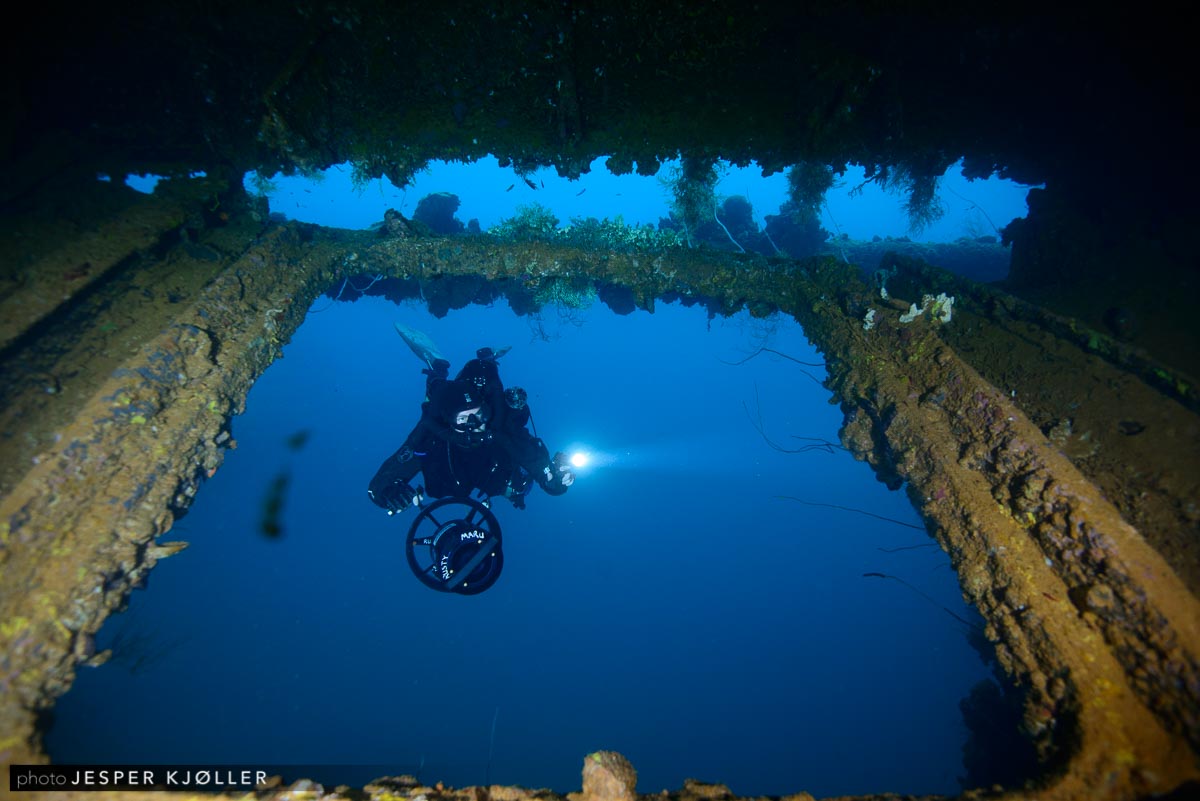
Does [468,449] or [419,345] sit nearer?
[468,449]

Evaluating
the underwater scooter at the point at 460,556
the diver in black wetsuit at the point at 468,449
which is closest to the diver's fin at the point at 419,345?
the diver in black wetsuit at the point at 468,449

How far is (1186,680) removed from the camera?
2.21 metres

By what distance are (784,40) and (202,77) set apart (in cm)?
641

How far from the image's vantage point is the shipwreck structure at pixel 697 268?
2.62 m

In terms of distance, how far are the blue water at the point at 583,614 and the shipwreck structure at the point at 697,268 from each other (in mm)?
5040

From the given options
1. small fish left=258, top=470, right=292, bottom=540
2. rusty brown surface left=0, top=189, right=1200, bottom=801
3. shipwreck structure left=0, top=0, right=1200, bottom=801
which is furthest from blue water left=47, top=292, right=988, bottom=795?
rusty brown surface left=0, top=189, right=1200, bottom=801

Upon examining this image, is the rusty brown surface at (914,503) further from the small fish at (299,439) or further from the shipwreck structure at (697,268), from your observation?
the small fish at (299,439)

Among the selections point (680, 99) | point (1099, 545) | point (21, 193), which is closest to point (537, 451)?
point (680, 99)

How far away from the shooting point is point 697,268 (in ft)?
21.6

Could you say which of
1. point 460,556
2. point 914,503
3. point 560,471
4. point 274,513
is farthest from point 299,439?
point 914,503

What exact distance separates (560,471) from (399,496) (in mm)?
2469

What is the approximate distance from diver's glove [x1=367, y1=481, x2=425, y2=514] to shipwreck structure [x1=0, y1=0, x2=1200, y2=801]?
96.9 inches

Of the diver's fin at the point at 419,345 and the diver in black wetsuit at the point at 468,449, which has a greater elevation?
the diver's fin at the point at 419,345

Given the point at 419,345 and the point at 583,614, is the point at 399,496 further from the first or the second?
the point at 583,614
